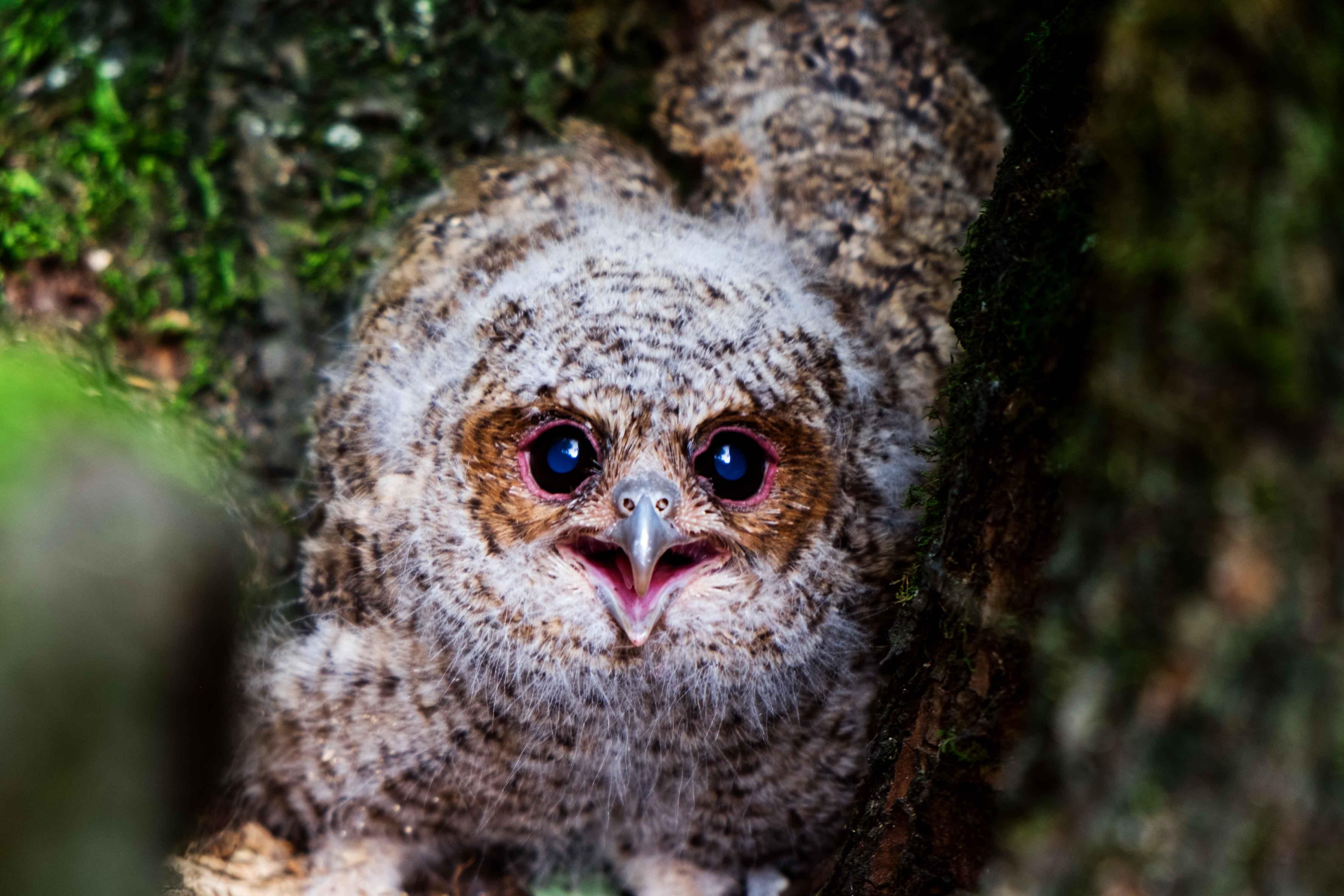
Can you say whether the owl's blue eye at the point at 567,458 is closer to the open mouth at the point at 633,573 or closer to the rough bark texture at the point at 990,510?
the open mouth at the point at 633,573

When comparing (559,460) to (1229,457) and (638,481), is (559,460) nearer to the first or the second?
→ (638,481)

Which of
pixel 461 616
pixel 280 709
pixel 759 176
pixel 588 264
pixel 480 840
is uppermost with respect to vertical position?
pixel 759 176

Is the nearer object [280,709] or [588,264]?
[588,264]

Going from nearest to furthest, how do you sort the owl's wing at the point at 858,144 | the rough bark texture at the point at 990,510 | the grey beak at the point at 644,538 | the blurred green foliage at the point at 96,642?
the rough bark texture at the point at 990,510
the blurred green foliage at the point at 96,642
the grey beak at the point at 644,538
the owl's wing at the point at 858,144

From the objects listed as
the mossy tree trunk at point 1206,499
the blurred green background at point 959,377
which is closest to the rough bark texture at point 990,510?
the blurred green background at point 959,377

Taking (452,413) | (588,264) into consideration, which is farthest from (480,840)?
(588,264)

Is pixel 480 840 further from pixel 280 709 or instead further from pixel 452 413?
pixel 452 413

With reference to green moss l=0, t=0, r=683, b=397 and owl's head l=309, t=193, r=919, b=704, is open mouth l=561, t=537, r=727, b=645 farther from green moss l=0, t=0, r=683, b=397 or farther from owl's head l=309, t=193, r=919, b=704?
green moss l=0, t=0, r=683, b=397

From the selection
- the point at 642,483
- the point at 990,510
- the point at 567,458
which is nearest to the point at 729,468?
the point at 642,483

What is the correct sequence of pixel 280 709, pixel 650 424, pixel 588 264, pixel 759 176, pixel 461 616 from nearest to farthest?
pixel 650 424 → pixel 461 616 → pixel 588 264 → pixel 280 709 → pixel 759 176
